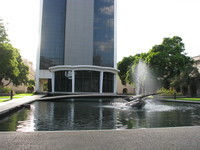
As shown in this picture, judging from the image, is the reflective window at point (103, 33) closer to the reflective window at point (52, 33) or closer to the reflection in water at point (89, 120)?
the reflective window at point (52, 33)

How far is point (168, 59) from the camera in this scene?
147ft

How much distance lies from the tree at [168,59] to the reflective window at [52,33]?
1096 inches

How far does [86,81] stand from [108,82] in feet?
19.4

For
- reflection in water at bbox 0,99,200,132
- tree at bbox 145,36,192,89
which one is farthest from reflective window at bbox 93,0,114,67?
reflection in water at bbox 0,99,200,132

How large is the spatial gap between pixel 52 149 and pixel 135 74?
51110 millimetres

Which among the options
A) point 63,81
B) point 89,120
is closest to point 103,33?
point 63,81

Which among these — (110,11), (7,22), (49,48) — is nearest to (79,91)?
(7,22)

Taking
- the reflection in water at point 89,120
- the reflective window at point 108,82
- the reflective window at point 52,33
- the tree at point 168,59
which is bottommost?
the reflection in water at point 89,120

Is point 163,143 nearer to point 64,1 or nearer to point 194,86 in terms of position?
point 194,86

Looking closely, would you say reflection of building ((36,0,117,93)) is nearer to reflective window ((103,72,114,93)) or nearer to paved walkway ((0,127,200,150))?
reflective window ((103,72,114,93))

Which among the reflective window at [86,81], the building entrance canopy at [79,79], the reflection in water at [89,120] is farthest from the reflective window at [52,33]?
the reflection in water at [89,120]

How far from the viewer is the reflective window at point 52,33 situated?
56.4 metres

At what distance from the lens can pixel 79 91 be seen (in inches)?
1596

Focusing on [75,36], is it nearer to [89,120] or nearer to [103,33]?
[103,33]
